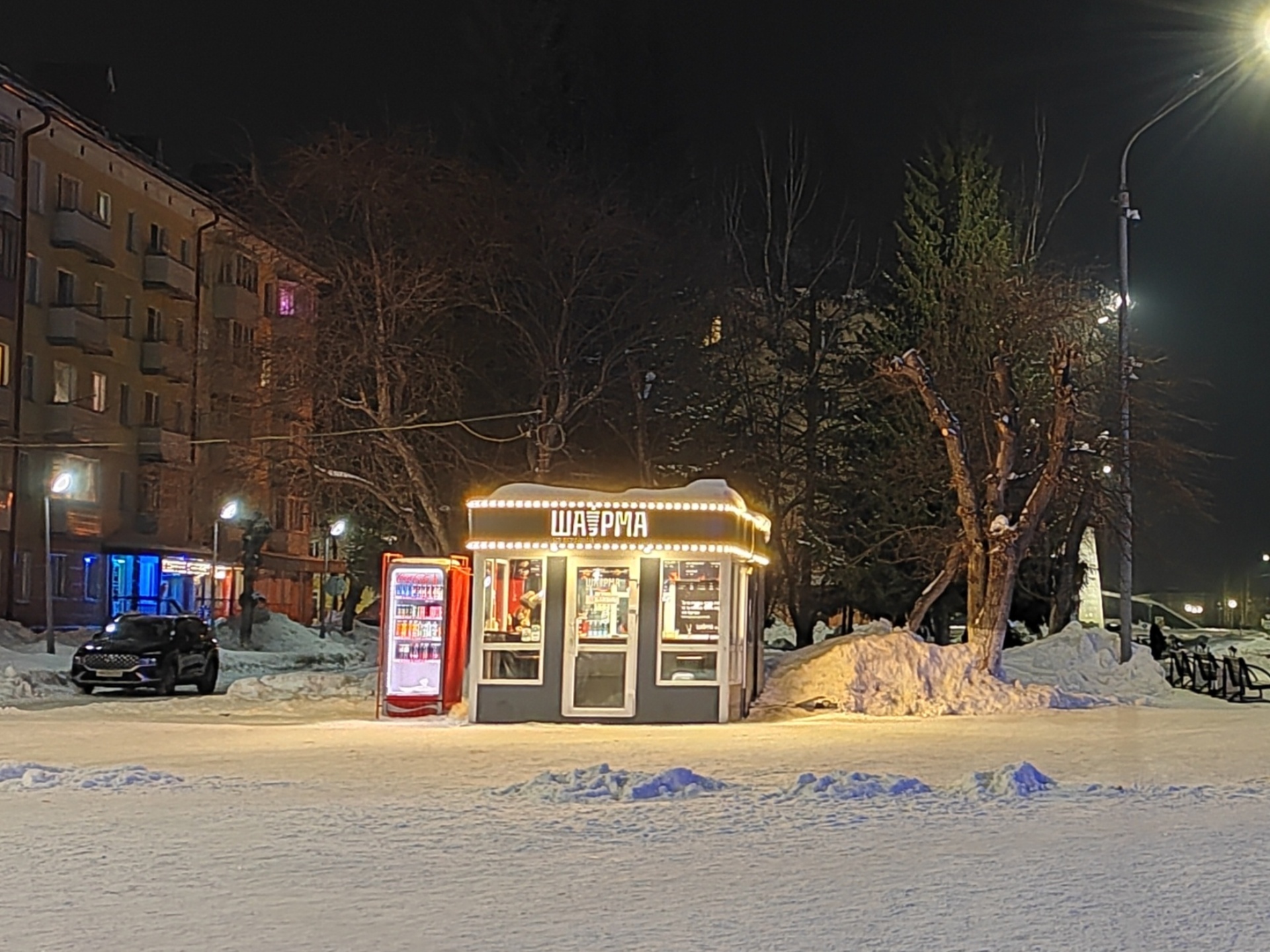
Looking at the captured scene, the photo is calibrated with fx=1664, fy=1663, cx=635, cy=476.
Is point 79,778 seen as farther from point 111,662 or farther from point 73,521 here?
point 73,521

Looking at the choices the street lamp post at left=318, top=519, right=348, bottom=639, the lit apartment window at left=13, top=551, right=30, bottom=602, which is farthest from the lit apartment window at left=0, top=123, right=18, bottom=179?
the street lamp post at left=318, top=519, right=348, bottom=639

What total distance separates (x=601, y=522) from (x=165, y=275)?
35.9 metres

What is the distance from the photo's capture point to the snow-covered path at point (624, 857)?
8258 millimetres

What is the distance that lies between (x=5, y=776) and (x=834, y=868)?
8128mm

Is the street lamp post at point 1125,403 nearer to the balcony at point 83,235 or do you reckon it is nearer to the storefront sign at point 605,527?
the storefront sign at point 605,527

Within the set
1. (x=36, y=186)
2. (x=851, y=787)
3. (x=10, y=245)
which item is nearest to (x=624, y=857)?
(x=851, y=787)

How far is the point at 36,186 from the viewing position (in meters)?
47.5

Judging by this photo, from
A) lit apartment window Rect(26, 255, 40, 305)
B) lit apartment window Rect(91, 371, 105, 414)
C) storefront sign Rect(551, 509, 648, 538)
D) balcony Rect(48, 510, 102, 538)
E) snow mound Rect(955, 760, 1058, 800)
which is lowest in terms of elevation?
snow mound Rect(955, 760, 1058, 800)

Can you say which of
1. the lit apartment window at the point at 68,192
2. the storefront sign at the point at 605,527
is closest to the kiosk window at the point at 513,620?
the storefront sign at the point at 605,527

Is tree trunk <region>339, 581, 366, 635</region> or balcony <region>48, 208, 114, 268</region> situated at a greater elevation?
balcony <region>48, 208, 114, 268</region>

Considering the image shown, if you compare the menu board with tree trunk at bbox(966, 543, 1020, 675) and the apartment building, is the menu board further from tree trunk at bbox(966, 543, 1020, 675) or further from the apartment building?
the apartment building

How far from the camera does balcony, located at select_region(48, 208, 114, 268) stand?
48.5 m

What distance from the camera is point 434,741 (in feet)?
63.6

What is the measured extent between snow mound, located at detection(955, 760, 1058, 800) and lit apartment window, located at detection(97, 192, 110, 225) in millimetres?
42839
